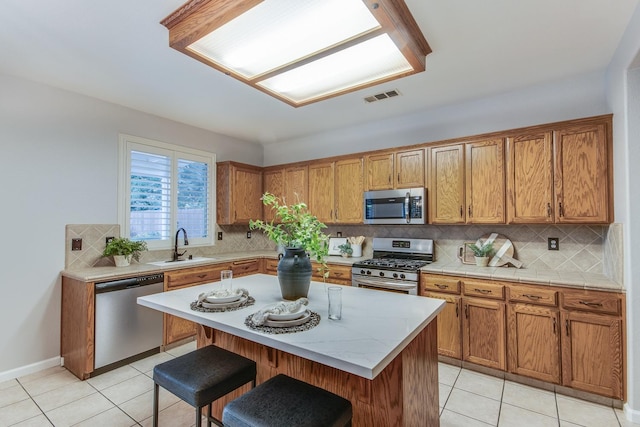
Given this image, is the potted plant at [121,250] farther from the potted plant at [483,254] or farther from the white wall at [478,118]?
the potted plant at [483,254]

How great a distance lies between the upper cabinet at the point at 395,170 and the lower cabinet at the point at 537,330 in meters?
1.11

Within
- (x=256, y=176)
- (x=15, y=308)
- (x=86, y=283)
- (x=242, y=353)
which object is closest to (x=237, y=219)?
(x=256, y=176)

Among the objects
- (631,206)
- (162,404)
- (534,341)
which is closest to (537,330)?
(534,341)

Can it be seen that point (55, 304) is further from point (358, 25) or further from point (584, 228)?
point (584, 228)

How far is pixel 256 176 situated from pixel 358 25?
11.1ft

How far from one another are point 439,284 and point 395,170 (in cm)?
140

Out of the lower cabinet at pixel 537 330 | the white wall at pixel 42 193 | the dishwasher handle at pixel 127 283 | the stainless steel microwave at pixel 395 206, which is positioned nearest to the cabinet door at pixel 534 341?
the lower cabinet at pixel 537 330

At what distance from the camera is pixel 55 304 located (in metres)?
3.04

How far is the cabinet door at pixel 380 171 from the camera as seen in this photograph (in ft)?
12.2

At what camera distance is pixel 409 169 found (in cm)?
356

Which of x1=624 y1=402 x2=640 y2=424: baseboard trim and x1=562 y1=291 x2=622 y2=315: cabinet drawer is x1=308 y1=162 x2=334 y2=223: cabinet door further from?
x1=624 y1=402 x2=640 y2=424: baseboard trim

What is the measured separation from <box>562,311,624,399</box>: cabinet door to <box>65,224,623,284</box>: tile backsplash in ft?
1.24

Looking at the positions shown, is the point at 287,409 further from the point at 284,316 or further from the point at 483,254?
the point at 483,254

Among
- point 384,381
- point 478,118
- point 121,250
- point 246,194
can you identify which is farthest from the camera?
point 246,194
